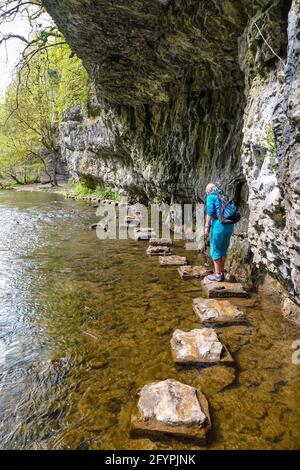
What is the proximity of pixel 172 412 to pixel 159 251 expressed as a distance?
5716 millimetres

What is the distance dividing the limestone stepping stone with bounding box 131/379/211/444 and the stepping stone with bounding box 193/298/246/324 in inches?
62.6

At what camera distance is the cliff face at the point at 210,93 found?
12.9ft

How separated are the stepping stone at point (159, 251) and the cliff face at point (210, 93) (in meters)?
2.18

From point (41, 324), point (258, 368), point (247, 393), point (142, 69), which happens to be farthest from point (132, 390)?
point (142, 69)

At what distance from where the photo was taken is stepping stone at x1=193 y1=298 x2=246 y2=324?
4.53 meters

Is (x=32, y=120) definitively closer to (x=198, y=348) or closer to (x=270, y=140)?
(x=270, y=140)

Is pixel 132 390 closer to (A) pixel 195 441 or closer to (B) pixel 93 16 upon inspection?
(A) pixel 195 441

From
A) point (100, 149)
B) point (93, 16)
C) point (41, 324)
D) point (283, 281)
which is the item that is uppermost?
point (93, 16)

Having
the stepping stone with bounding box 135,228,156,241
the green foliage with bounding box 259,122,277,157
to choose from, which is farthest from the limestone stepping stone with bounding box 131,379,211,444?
the stepping stone with bounding box 135,228,156,241

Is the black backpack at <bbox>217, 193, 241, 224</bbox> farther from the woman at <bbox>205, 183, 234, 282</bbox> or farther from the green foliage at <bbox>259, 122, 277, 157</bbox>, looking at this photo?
the green foliage at <bbox>259, 122, 277, 157</bbox>

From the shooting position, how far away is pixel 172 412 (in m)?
2.71

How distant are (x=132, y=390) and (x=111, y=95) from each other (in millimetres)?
10510

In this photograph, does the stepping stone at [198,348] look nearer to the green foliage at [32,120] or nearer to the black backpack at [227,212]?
the black backpack at [227,212]

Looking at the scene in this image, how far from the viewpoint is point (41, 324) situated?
14.9 feet
